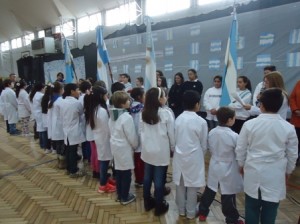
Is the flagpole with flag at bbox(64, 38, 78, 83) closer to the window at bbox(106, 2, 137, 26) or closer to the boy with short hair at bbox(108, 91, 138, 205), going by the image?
the boy with short hair at bbox(108, 91, 138, 205)

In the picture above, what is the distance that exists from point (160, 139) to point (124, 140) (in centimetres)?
38

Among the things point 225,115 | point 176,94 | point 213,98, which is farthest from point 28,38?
point 225,115

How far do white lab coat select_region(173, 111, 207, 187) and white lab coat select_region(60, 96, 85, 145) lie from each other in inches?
53.2

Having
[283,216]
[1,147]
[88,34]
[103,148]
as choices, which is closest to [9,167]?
[1,147]

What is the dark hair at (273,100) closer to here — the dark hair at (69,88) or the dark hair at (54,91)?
the dark hair at (69,88)

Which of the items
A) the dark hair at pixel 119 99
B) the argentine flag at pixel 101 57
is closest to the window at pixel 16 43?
the argentine flag at pixel 101 57

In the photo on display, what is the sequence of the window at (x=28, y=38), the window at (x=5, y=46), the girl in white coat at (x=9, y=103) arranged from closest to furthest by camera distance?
the girl in white coat at (x=9, y=103)
the window at (x=28, y=38)
the window at (x=5, y=46)

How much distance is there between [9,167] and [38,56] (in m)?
8.14

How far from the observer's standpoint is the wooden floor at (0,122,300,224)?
2.14 meters

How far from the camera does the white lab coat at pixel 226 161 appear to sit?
1.82 metres

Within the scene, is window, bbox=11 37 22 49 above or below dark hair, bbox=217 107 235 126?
above

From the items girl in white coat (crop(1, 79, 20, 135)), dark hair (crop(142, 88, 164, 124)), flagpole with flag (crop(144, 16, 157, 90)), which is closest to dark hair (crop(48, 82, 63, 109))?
flagpole with flag (crop(144, 16, 157, 90))

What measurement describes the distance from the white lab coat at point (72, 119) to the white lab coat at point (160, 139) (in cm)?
109

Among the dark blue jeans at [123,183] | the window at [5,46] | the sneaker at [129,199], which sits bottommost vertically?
the sneaker at [129,199]
